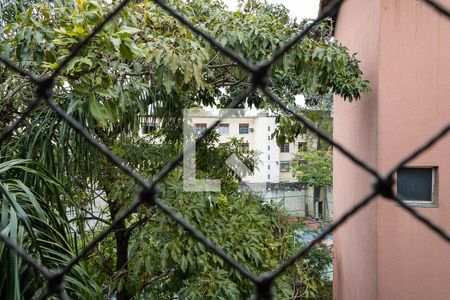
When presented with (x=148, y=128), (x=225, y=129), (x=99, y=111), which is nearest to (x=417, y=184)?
(x=225, y=129)

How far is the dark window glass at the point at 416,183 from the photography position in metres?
2.36

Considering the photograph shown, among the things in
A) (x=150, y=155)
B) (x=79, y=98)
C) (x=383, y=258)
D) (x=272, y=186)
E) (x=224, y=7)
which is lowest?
(x=383, y=258)

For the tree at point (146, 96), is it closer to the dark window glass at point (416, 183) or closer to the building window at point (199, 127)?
the building window at point (199, 127)

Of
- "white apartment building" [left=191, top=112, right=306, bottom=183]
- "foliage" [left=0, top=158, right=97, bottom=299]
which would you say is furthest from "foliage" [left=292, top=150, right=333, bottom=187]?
"foliage" [left=0, top=158, right=97, bottom=299]

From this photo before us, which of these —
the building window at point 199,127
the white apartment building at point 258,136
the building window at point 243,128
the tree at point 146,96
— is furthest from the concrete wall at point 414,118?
the building window at point 199,127

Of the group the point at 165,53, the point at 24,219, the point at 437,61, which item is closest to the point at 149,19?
the point at 165,53

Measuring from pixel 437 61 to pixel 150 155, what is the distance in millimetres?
1661

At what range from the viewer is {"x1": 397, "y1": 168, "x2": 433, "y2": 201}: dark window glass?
236 cm

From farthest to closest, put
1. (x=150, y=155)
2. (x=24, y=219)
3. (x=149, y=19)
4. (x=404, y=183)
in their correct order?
(x=404, y=183) → (x=150, y=155) → (x=149, y=19) → (x=24, y=219)

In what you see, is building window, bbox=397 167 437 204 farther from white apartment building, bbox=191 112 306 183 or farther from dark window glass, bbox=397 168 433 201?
white apartment building, bbox=191 112 306 183

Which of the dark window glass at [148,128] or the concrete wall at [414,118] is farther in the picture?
the concrete wall at [414,118]

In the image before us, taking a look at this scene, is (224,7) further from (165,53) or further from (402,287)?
(402,287)

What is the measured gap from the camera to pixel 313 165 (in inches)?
176

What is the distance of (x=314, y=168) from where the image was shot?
4488 mm
